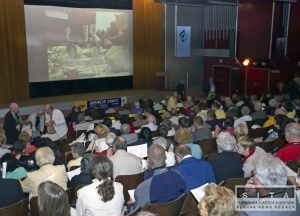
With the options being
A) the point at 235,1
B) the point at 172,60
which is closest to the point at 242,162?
the point at 235,1

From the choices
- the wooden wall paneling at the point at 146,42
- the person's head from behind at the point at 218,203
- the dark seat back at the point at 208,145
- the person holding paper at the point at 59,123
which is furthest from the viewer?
the wooden wall paneling at the point at 146,42

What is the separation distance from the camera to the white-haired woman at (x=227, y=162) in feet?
13.3

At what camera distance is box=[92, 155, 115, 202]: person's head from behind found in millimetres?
3230

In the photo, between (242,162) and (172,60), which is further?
(172,60)

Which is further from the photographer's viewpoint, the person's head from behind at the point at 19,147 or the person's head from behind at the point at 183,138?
the person's head from behind at the point at 183,138

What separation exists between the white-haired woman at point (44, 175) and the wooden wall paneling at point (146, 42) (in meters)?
12.0

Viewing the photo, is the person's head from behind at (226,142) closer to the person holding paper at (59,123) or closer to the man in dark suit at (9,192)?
the man in dark suit at (9,192)

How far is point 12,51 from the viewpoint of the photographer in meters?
12.4

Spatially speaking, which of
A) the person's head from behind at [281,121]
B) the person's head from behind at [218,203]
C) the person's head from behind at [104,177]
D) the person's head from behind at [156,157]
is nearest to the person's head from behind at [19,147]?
the person's head from behind at [104,177]

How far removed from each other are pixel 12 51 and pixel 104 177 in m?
10.4

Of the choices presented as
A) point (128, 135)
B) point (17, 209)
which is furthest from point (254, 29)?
point (17, 209)

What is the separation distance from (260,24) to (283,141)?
10031 millimetres

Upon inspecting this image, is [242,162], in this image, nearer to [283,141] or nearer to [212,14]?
[283,141]

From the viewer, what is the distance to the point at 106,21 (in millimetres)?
14844
